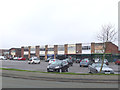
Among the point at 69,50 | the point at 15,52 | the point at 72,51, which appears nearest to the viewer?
the point at 72,51

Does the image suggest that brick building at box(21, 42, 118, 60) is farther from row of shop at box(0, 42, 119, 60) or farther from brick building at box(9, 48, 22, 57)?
brick building at box(9, 48, 22, 57)

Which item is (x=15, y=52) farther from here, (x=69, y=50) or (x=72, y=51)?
(x=72, y=51)

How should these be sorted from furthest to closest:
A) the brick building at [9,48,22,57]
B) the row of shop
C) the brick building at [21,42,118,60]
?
the brick building at [9,48,22,57] → the brick building at [21,42,118,60] → the row of shop

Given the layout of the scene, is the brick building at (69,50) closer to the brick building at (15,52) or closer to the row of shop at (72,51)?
the row of shop at (72,51)

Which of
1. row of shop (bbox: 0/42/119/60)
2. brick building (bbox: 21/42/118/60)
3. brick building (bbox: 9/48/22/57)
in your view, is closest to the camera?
row of shop (bbox: 0/42/119/60)

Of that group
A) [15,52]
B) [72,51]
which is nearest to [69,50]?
[72,51]

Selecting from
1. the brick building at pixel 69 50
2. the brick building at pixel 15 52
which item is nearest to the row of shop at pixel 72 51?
the brick building at pixel 69 50

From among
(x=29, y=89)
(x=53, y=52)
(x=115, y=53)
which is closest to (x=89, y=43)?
(x=115, y=53)

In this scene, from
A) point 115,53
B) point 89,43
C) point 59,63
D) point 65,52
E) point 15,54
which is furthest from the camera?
point 15,54

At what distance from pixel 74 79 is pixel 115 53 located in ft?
174

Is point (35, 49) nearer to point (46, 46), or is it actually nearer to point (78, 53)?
point (46, 46)

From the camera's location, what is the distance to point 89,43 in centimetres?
6569

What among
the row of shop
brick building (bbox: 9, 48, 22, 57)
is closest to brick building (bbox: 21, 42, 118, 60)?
the row of shop

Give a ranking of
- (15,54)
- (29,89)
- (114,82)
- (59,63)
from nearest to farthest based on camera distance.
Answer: (29,89)
(114,82)
(59,63)
(15,54)
